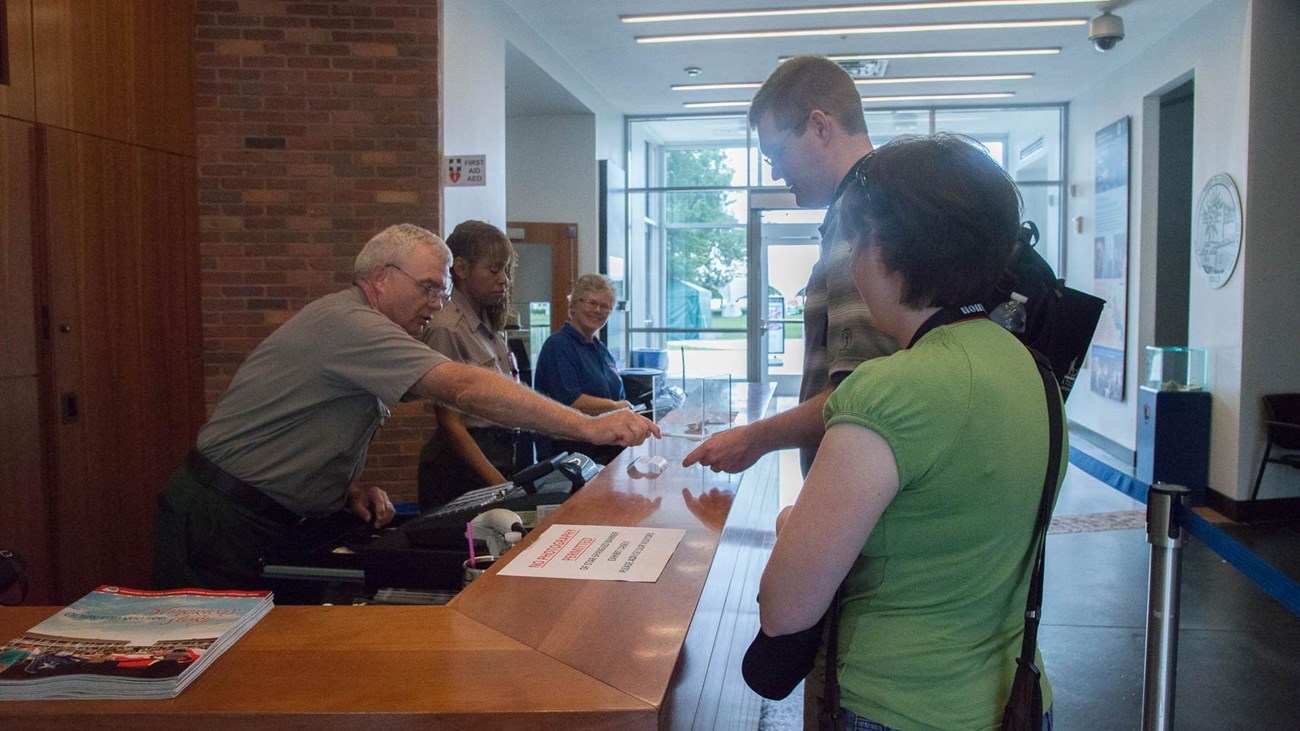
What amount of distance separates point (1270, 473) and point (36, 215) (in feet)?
23.4

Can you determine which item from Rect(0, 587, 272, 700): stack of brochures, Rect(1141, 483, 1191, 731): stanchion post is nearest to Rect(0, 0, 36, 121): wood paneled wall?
Rect(0, 587, 272, 700): stack of brochures

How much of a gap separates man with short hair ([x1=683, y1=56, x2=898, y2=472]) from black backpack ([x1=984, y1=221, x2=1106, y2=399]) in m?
0.35

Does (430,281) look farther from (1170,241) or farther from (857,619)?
(1170,241)

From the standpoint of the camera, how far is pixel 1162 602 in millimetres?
2025

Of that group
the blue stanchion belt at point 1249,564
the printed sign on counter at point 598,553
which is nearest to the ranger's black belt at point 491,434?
the printed sign on counter at point 598,553

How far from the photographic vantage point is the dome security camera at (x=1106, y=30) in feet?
22.6

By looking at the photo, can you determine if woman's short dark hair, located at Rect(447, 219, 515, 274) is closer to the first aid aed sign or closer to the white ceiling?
the first aid aed sign

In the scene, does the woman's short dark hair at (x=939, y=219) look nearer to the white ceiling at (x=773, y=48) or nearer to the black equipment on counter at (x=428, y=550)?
the black equipment on counter at (x=428, y=550)

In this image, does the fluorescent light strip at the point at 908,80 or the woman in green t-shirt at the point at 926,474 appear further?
the fluorescent light strip at the point at 908,80

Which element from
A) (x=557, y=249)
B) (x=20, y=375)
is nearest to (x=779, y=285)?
(x=557, y=249)

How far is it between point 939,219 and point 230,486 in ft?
6.25

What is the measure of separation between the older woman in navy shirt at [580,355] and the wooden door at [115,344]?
171cm

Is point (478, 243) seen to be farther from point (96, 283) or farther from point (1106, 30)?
point (1106, 30)

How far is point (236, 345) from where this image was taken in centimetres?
484
